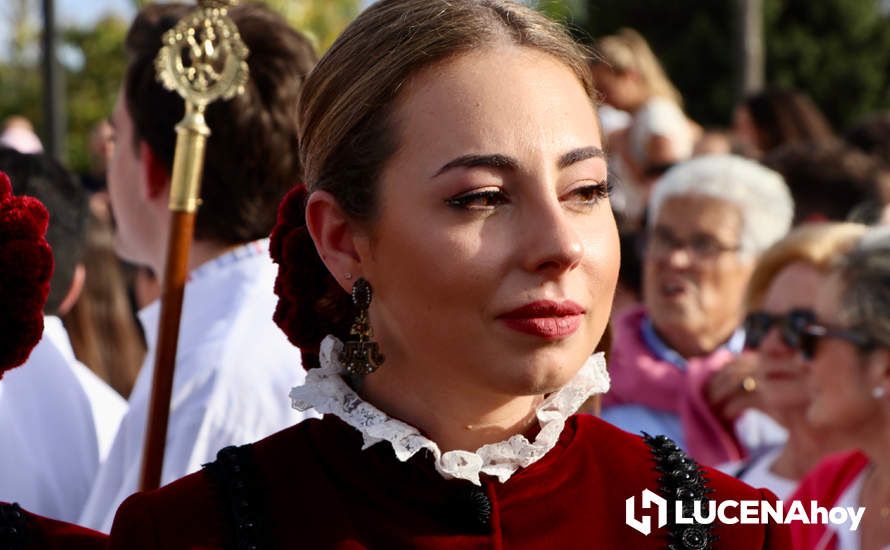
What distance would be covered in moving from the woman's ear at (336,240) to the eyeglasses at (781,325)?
251 cm

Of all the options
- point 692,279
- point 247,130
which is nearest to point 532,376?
point 247,130

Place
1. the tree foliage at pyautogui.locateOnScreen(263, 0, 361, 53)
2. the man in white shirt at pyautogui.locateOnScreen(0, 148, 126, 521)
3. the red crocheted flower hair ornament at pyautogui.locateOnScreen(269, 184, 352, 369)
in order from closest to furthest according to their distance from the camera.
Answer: the red crocheted flower hair ornament at pyautogui.locateOnScreen(269, 184, 352, 369)
the man in white shirt at pyautogui.locateOnScreen(0, 148, 126, 521)
the tree foliage at pyautogui.locateOnScreen(263, 0, 361, 53)

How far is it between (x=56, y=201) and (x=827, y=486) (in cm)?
241

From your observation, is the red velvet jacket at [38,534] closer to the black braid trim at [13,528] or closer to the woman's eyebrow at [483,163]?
the black braid trim at [13,528]

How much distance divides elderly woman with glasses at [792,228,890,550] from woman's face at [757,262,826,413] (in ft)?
0.90

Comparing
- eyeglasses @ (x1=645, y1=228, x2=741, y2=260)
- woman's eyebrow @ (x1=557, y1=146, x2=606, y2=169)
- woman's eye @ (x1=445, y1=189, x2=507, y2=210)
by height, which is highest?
woman's eyebrow @ (x1=557, y1=146, x2=606, y2=169)

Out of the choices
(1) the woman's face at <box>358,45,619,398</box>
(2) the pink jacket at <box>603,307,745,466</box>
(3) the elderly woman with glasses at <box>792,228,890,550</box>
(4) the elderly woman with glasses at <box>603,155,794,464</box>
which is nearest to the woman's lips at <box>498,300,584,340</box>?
(1) the woman's face at <box>358,45,619,398</box>

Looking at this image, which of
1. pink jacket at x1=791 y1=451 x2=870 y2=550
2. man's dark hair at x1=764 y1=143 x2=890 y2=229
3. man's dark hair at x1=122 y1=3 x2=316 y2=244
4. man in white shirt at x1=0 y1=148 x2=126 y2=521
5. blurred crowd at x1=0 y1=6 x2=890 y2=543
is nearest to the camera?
man in white shirt at x1=0 y1=148 x2=126 y2=521

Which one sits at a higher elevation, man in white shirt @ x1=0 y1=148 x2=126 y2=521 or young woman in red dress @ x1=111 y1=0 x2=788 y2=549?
young woman in red dress @ x1=111 y1=0 x2=788 y2=549

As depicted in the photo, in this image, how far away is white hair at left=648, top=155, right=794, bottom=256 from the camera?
19.5 ft

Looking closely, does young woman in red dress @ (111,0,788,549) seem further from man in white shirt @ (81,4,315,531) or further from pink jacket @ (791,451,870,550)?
pink jacket @ (791,451,870,550)

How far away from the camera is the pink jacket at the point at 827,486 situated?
424 centimetres

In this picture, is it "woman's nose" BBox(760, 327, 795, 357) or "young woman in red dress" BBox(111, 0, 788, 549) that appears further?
"woman's nose" BBox(760, 327, 795, 357)

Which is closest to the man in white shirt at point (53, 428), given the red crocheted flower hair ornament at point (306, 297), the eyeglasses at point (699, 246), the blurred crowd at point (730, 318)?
the blurred crowd at point (730, 318)
